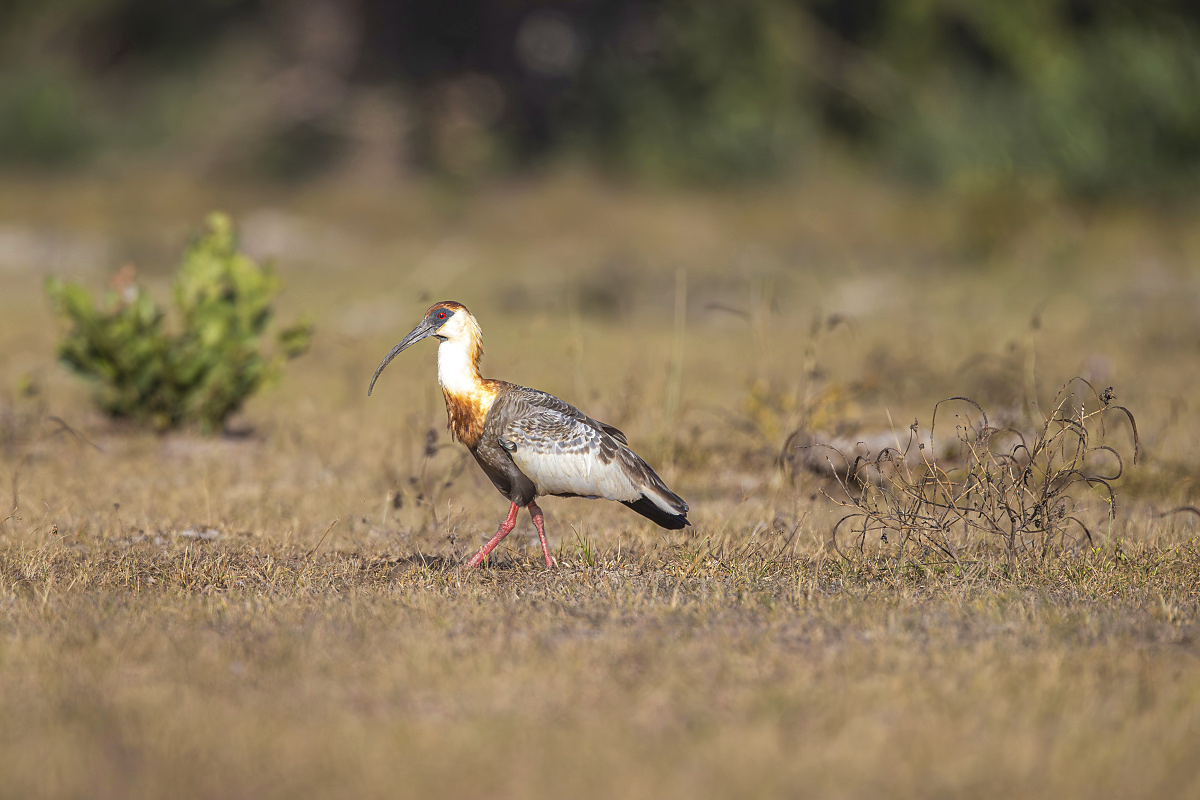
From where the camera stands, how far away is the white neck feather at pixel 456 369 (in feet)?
16.3

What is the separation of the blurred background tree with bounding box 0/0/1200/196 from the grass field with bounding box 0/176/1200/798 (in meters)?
11.6

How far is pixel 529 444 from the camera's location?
15.8ft

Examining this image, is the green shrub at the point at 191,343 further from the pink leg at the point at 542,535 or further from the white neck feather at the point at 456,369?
the pink leg at the point at 542,535

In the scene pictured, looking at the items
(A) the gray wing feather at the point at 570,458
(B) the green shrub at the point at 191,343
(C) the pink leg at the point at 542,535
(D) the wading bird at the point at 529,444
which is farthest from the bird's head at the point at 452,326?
(B) the green shrub at the point at 191,343

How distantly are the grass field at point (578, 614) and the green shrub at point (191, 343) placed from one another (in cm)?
28

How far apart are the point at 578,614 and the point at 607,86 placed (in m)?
27.2

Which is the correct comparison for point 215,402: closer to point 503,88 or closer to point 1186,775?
point 1186,775

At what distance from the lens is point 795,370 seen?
11211mm

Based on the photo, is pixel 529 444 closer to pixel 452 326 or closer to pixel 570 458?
pixel 570 458

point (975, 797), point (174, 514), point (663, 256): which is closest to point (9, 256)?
point (663, 256)

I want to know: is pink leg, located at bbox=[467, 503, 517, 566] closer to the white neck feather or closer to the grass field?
the grass field

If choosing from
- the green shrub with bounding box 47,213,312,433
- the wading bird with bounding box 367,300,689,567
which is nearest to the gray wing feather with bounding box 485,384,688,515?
the wading bird with bounding box 367,300,689,567

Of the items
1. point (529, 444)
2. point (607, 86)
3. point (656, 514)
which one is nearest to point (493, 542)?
point (529, 444)

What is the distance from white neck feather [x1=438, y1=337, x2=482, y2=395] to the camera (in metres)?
4.95
